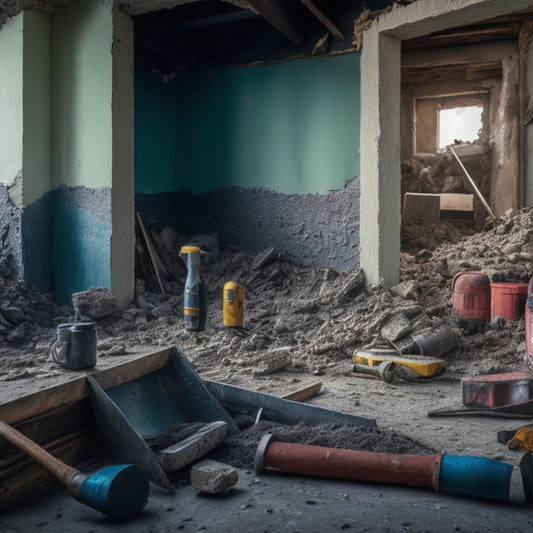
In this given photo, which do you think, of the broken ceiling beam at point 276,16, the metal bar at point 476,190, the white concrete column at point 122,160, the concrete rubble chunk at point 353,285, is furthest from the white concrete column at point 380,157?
the metal bar at point 476,190

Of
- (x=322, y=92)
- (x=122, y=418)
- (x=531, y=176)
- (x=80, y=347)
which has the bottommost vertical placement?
(x=122, y=418)

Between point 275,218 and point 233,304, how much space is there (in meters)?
1.92

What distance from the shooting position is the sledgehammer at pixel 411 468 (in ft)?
6.88

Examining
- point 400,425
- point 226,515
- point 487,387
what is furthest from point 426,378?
point 226,515

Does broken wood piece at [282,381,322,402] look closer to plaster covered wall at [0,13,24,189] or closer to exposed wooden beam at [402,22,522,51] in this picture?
plaster covered wall at [0,13,24,189]

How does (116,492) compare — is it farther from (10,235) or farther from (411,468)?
(10,235)

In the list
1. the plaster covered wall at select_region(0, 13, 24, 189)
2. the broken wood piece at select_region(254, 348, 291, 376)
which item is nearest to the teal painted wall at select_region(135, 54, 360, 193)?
the plaster covered wall at select_region(0, 13, 24, 189)

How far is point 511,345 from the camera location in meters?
4.54

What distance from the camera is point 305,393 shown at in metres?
3.59

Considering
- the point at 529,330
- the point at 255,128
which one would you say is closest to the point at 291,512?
the point at 529,330

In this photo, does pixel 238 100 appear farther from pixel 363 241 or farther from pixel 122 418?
pixel 122 418

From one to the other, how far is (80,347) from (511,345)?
3.42m

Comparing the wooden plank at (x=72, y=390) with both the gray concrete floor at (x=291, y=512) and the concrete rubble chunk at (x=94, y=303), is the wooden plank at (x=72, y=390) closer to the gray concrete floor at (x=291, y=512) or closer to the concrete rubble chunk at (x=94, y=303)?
the gray concrete floor at (x=291, y=512)

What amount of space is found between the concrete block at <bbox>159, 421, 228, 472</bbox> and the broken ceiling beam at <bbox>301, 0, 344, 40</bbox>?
4.21 meters
